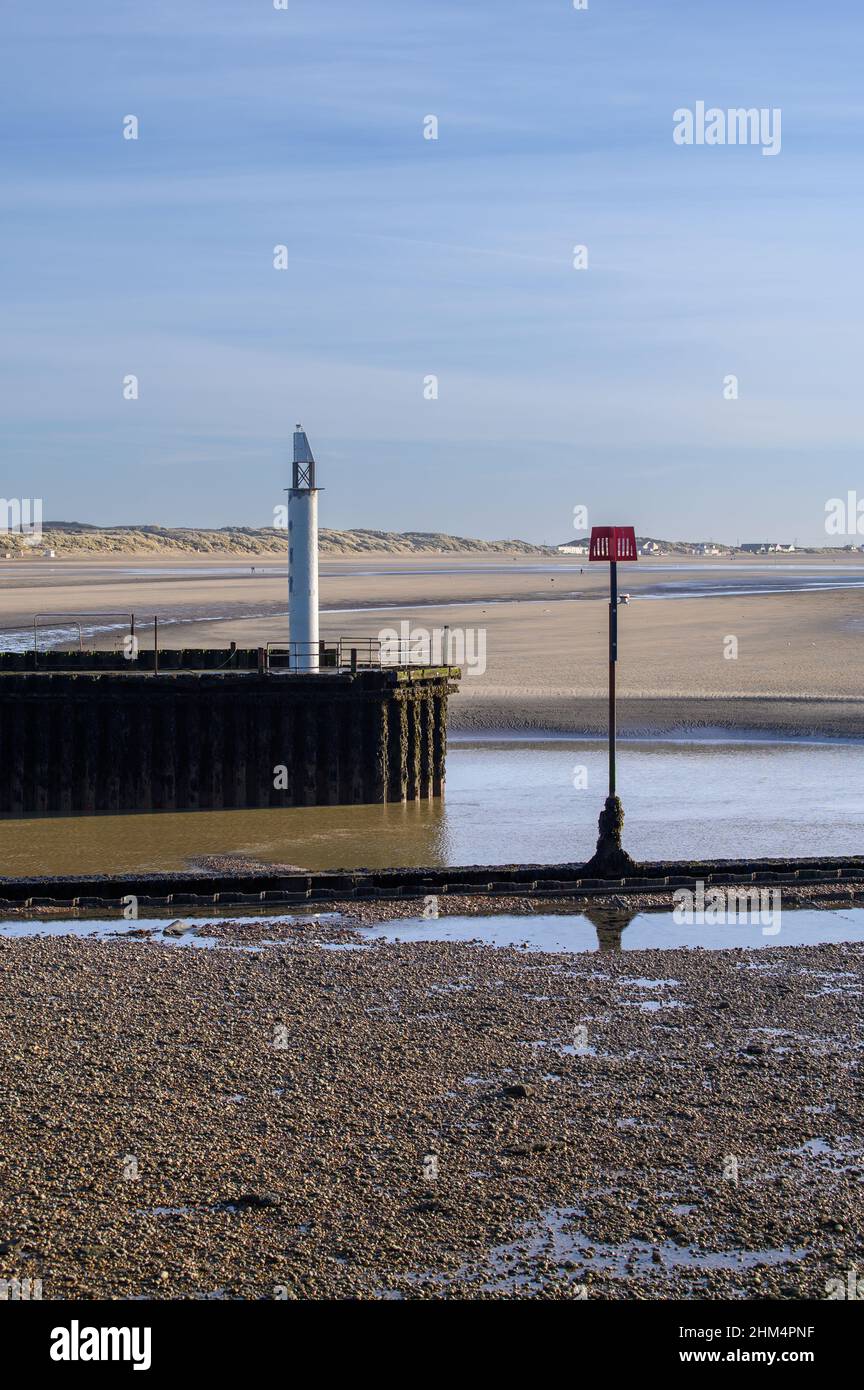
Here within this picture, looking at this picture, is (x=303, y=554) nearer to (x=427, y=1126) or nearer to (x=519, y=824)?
(x=519, y=824)

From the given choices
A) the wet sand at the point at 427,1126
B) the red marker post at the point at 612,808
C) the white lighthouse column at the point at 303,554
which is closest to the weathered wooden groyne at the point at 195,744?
the white lighthouse column at the point at 303,554

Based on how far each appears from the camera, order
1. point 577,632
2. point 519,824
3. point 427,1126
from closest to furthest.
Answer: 1. point 427,1126
2. point 519,824
3. point 577,632

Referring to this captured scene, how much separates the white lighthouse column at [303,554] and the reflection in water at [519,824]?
4.21 meters

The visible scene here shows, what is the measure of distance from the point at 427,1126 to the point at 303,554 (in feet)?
73.7

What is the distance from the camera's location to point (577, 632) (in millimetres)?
64688

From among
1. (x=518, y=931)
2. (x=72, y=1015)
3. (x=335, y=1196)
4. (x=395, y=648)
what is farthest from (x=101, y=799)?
(x=395, y=648)

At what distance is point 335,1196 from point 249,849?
50.0 feet

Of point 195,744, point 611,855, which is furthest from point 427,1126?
point 195,744

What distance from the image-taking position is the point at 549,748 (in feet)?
119

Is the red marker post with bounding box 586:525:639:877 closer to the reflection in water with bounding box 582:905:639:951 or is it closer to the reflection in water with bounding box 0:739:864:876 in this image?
the reflection in water with bounding box 582:905:639:951

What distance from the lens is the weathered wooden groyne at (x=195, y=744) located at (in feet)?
99.2

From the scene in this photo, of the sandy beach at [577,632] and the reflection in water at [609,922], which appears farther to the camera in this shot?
the sandy beach at [577,632]

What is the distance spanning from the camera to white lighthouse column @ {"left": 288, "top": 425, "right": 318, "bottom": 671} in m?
33.2

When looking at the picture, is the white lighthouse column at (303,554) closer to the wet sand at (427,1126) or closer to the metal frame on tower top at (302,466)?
the metal frame on tower top at (302,466)
